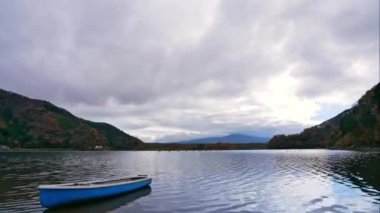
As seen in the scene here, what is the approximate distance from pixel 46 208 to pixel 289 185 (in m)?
31.3

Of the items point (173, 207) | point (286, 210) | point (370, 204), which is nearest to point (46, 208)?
point (173, 207)

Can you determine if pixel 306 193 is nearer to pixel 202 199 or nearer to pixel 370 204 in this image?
pixel 370 204

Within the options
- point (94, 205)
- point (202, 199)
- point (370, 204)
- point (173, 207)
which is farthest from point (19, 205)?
point (370, 204)

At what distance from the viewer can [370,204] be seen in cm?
3325

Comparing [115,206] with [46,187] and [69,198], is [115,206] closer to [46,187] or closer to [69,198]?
[69,198]

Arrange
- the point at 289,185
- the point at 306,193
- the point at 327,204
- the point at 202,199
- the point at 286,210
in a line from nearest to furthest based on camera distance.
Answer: the point at 286,210
the point at 327,204
the point at 202,199
the point at 306,193
the point at 289,185

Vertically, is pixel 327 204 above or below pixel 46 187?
below

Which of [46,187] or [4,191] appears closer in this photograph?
[46,187]

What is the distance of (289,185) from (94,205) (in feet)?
87.8

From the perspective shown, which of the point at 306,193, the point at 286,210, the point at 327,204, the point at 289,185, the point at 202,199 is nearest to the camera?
the point at 286,210

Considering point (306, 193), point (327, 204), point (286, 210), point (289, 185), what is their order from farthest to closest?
point (289, 185), point (306, 193), point (327, 204), point (286, 210)

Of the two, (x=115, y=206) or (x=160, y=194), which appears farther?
(x=160, y=194)

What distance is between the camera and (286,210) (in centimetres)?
3191

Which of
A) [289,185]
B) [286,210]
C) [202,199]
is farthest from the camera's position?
[289,185]
